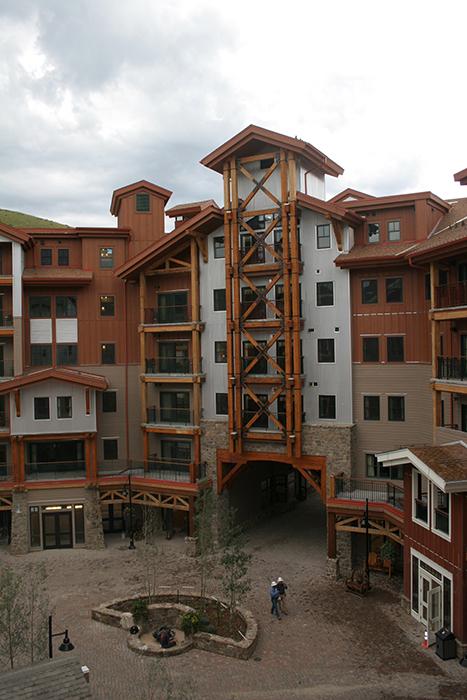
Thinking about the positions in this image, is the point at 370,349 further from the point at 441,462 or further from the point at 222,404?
the point at 441,462

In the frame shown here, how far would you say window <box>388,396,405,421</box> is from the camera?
1159 inches

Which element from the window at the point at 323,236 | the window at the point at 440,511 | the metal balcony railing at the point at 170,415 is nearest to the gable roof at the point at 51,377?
the metal balcony railing at the point at 170,415

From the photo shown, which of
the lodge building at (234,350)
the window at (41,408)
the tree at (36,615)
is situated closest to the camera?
Answer: the tree at (36,615)

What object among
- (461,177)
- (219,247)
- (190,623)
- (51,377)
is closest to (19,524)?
(51,377)

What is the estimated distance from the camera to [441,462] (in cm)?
2097

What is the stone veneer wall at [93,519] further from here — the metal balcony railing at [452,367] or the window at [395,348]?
the metal balcony railing at [452,367]

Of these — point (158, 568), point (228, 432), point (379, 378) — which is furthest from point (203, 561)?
point (379, 378)

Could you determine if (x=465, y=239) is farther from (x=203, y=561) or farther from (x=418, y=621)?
(x=203, y=561)

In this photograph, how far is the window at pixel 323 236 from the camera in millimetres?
30453

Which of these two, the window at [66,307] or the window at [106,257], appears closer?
the window at [66,307]

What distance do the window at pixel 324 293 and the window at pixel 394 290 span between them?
2849 millimetres

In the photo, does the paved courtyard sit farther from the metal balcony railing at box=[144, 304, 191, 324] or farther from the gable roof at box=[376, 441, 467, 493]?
the metal balcony railing at box=[144, 304, 191, 324]

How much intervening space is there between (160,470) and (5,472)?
29.9 feet

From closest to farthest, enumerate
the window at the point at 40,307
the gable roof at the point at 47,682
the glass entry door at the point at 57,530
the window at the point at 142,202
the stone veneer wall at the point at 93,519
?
the gable roof at the point at 47,682
the stone veneer wall at the point at 93,519
the glass entry door at the point at 57,530
the window at the point at 40,307
the window at the point at 142,202
